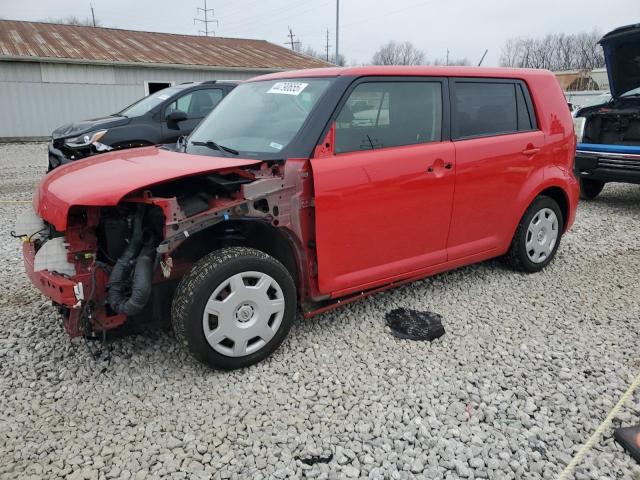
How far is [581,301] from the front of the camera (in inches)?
166

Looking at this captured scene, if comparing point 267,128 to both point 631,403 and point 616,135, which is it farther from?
point 616,135

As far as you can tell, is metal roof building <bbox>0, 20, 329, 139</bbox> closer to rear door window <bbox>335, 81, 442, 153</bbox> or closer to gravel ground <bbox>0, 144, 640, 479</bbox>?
gravel ground <bbox>0, 144, 640, 479</bbox>

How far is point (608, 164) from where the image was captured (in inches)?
287

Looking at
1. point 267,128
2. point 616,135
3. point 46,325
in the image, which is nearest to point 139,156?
point 267,128

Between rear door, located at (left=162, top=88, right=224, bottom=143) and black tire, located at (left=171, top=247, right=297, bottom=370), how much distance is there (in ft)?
19.7

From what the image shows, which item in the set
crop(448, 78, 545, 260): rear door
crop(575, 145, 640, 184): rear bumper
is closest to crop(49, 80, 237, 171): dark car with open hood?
crop(448, 78, 545, 260): rear door

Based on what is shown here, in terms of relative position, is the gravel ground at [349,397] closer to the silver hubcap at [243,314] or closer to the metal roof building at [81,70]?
the silver hubcap at [243,314]

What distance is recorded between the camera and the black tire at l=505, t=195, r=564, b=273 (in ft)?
14.9

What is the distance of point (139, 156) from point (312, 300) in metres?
1.61

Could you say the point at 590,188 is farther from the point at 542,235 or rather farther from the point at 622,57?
the point at 542,235

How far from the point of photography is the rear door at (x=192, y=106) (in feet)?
28.0

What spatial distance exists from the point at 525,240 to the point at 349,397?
252cm

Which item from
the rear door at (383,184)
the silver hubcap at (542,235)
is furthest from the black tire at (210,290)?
the silver hubcap at (542,235)

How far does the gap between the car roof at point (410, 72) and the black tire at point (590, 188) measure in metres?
4.43
